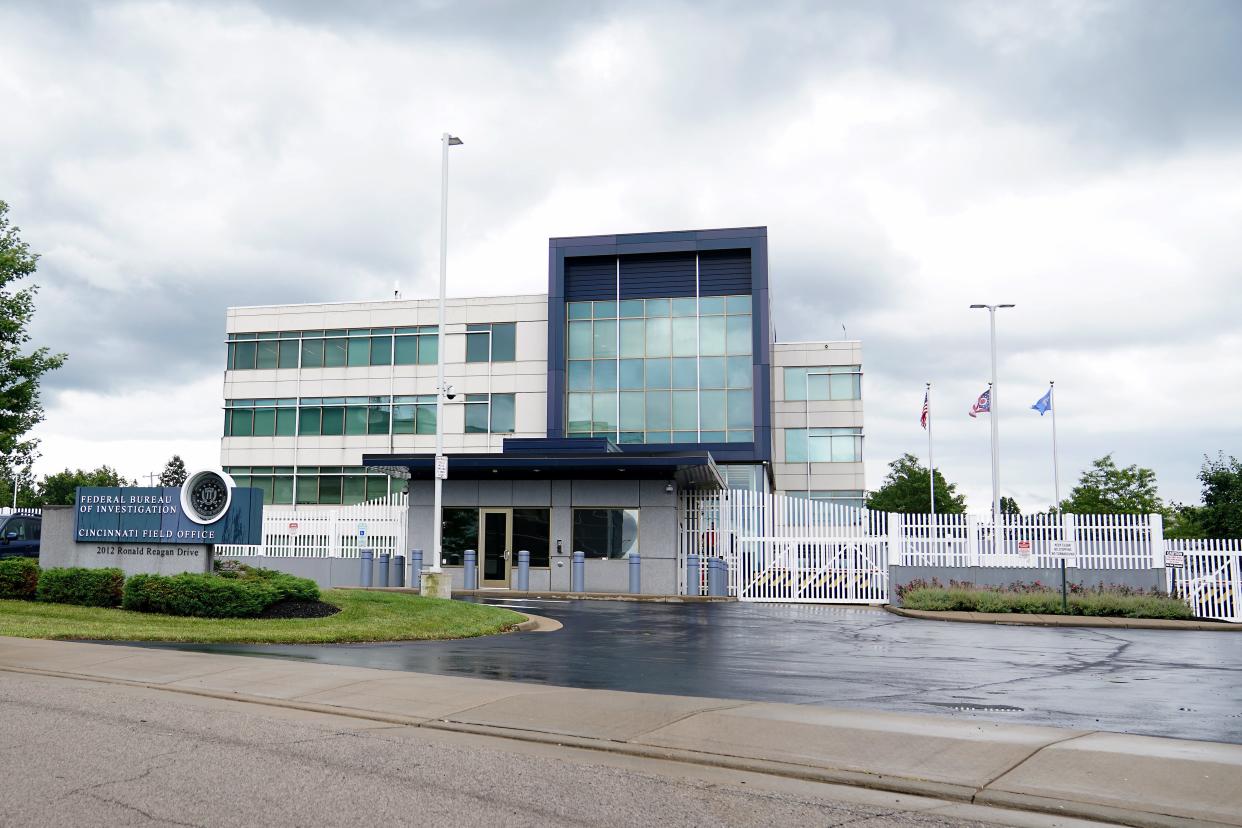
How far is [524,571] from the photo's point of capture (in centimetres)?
3162

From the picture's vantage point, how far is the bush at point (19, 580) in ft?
69.2

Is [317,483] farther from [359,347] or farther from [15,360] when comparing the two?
[15,360]

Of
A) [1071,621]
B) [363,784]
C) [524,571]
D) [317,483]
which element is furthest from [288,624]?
[317,483]

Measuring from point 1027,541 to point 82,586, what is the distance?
75.4 ft

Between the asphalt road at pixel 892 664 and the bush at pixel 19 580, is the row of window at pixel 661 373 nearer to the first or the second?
the asphalt road at pixel 892 664

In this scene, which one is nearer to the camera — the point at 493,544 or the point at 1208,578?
Result: the point at 1208,578

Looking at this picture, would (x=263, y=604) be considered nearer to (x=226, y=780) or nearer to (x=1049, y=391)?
(x=226, y=780)

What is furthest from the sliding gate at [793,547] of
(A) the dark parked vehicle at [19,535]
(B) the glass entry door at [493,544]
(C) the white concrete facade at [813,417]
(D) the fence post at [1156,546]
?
(C) the white concrete facade at [813,417]

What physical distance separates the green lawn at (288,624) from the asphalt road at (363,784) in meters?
7.01

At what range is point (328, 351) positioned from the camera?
53.5 metres

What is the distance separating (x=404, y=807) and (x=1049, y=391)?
1880 inches

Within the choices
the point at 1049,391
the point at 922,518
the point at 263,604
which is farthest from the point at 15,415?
the point at 1049,391

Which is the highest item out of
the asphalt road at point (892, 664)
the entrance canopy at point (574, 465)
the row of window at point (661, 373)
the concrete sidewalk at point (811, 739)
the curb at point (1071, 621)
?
the row of window at point (661, 373)

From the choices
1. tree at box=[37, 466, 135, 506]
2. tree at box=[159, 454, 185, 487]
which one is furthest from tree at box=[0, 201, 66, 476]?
tree at box=[159, 454, 185, 487]
